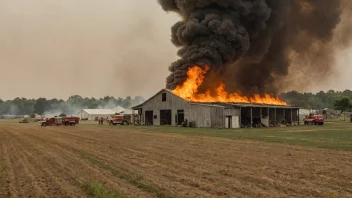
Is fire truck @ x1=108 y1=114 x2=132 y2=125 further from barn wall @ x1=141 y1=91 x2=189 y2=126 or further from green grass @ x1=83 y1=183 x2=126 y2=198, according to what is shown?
green grass @ x1=83 y1=183 x2=126 y2=198

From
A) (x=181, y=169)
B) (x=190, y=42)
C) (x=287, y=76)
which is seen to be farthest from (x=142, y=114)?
(x=181, y=169)

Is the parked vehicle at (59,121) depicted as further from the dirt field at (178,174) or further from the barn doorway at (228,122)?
the dirt field at (178,174)

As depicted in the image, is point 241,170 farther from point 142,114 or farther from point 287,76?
point 287,76

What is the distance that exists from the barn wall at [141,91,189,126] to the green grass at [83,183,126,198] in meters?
46.0

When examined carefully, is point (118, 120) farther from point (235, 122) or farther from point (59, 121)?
point (235, 122)

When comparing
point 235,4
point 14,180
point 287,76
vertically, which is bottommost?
point 14,180

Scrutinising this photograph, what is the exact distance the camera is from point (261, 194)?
31.6ft

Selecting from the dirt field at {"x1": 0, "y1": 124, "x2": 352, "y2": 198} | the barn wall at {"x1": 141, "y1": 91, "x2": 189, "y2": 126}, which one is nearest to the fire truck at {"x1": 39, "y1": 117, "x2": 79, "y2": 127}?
the barn wall at {"x1": 141, "y1": 91, "x2": 189, "y2": 126}

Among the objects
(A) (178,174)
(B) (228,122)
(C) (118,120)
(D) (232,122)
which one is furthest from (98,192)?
(C) (118,120)

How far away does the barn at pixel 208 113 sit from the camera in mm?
53406

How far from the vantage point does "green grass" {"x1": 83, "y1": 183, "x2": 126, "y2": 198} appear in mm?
9555

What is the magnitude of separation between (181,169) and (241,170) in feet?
7.50

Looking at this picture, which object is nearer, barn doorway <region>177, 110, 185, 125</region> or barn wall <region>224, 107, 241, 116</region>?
barn wall <region>224, 107, 241, 116</region>

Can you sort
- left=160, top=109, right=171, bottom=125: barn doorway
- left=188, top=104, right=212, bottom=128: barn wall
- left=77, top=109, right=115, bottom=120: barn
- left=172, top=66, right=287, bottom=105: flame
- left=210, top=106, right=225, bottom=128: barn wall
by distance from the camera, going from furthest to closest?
left=77, top=109, right=115, bottom=120: barn
left=160, top=109, right=171, bottom=125: barn doorway
left=172, top=66, right=287, bottom=105: flame
left=188, top=104, right=212, bottom=128: barn wall
left=210, top=106, right=225, bottom=128: barn wall
